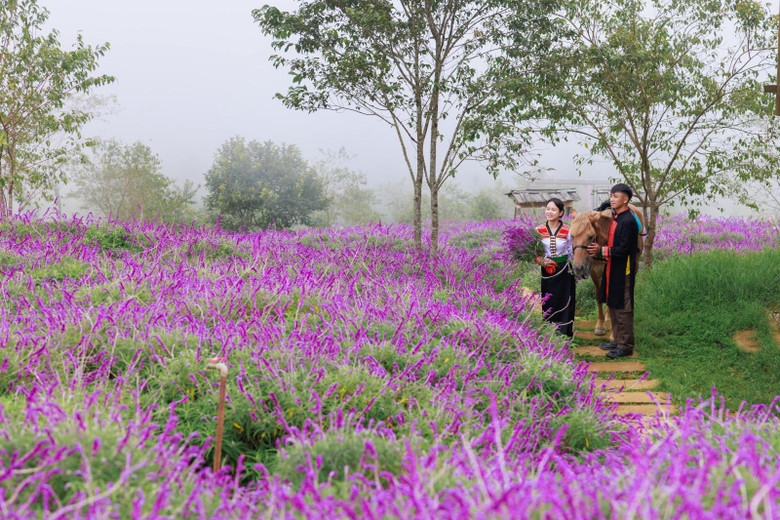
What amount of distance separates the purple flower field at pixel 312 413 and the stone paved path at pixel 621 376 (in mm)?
827

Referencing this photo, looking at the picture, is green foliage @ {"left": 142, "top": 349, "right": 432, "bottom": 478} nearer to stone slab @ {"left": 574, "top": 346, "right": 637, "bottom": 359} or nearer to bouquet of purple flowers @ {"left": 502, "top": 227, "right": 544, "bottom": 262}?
stone slab @ {"left": 574, "top": 346, "right": 637, "bottom": 359}

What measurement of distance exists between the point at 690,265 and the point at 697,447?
302 inches

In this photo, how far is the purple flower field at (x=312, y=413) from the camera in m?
1.92

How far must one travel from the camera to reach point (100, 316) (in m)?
4.25

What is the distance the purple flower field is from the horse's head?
0.86 meters

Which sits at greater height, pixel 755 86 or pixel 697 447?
pixel 755 86

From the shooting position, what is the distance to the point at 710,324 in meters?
8.30

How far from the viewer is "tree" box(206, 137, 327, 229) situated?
85.0 ft

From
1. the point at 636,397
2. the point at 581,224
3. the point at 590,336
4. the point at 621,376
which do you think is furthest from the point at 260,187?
the point at 636,397

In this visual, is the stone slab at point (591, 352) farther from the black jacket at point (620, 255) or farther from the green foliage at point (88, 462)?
the green foliage at point (88, 462)

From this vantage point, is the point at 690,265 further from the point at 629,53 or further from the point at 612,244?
the point at 629,53

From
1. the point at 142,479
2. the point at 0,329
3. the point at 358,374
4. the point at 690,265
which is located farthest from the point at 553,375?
the point at 690,265

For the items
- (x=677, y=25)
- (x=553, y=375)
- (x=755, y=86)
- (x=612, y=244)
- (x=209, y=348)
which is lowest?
(x=553, y=375)

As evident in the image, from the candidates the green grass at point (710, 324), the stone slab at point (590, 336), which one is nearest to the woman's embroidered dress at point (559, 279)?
the stone slab at point (590, 336)
